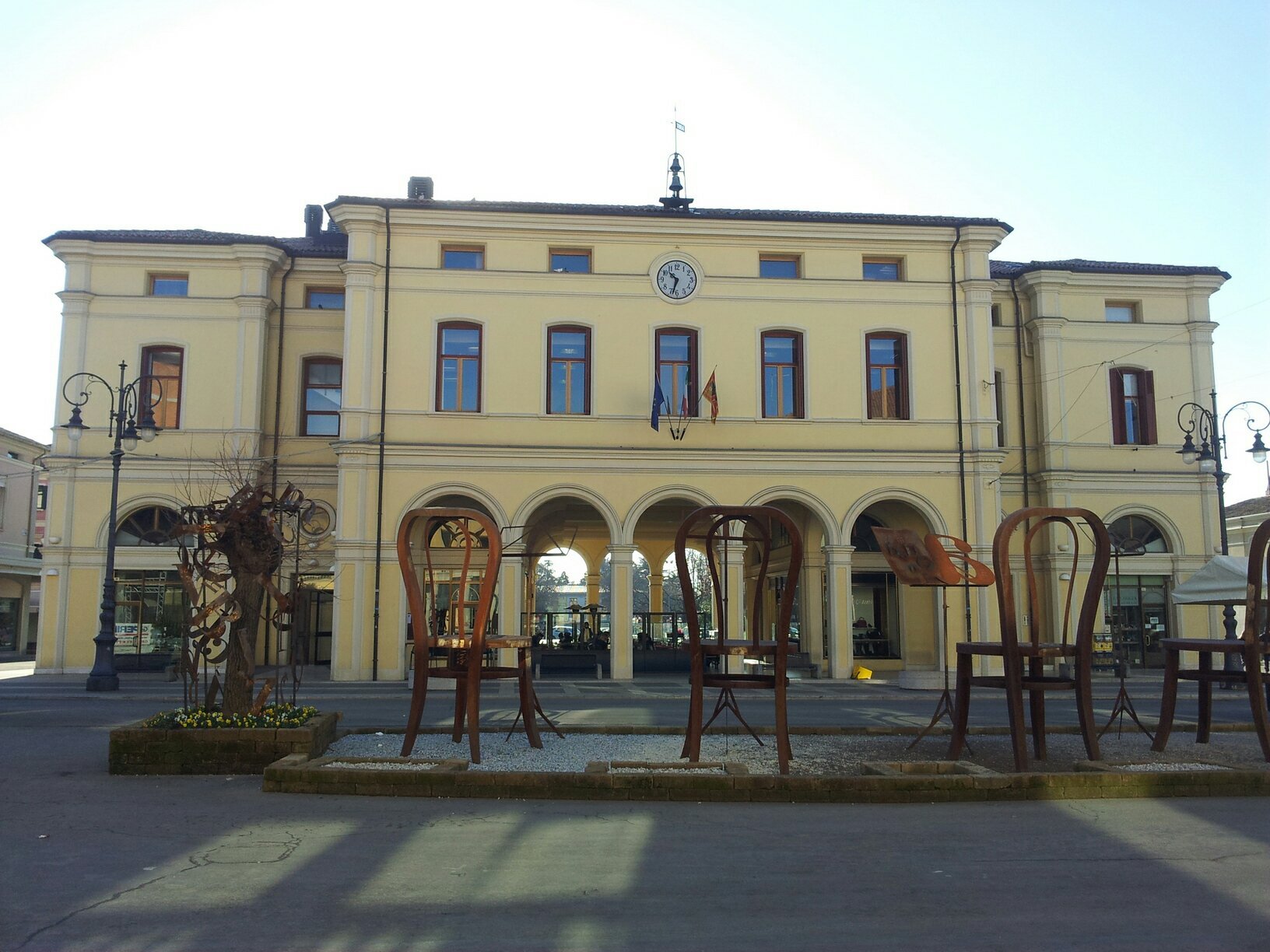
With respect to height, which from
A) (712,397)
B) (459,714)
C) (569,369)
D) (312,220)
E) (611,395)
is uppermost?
(312,220)

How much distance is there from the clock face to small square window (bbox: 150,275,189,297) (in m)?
13.0

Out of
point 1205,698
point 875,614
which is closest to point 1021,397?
point 875,614

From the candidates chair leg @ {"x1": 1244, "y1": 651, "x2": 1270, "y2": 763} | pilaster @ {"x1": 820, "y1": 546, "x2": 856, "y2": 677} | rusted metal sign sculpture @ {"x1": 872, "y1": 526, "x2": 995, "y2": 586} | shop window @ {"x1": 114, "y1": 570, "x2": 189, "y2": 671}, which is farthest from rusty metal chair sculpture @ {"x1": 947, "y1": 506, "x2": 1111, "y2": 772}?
shop window @ {"x1": 114, "y1": 570, "x2": 189, "y2": 671}

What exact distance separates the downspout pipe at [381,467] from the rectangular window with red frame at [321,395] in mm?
4279

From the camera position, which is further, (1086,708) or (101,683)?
(101,683)

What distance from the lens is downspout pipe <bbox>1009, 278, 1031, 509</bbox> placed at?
28100 millimetres

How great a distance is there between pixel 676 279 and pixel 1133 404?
1395 centimetres

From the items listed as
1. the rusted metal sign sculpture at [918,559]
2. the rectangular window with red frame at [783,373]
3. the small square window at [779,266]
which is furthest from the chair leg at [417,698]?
the small square window at [779,266]

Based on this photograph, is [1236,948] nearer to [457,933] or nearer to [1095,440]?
[457,933]

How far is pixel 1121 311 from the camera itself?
28.7m

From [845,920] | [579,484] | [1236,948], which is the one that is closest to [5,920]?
[845,920]

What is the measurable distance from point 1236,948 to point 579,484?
A: 65.3 feet

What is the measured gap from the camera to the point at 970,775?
7.93 m

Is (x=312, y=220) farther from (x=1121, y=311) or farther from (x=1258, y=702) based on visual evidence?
(x=1258, y=702)
